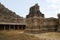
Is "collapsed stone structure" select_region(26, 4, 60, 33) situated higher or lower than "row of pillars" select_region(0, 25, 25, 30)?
higher

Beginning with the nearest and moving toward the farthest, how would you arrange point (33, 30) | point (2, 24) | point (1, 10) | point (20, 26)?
point (33, 30), point (2, 24), point (20, 26), point (1, 10)

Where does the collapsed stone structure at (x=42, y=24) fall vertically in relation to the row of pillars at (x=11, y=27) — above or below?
above

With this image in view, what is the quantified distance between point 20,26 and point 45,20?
23210mm

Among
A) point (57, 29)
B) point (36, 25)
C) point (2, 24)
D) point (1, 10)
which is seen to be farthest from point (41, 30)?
point (1, 10)

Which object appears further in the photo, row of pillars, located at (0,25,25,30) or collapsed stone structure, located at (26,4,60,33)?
row of pillars, located at (0,25,25,30)

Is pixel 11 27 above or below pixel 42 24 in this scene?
below

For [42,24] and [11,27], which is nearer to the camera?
[42,24]

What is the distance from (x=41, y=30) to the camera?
29.2 meters

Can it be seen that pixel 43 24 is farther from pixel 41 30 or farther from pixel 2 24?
pixel 2 24

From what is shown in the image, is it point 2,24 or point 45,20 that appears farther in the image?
point 2,24

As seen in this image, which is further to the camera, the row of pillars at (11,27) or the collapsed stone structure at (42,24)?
the row of pillars at (11,27)

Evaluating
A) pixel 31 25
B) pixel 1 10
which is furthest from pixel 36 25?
pixel 1 10

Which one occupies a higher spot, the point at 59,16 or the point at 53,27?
the point at 59,16

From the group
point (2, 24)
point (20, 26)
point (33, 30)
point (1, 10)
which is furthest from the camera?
point (1, 10)
